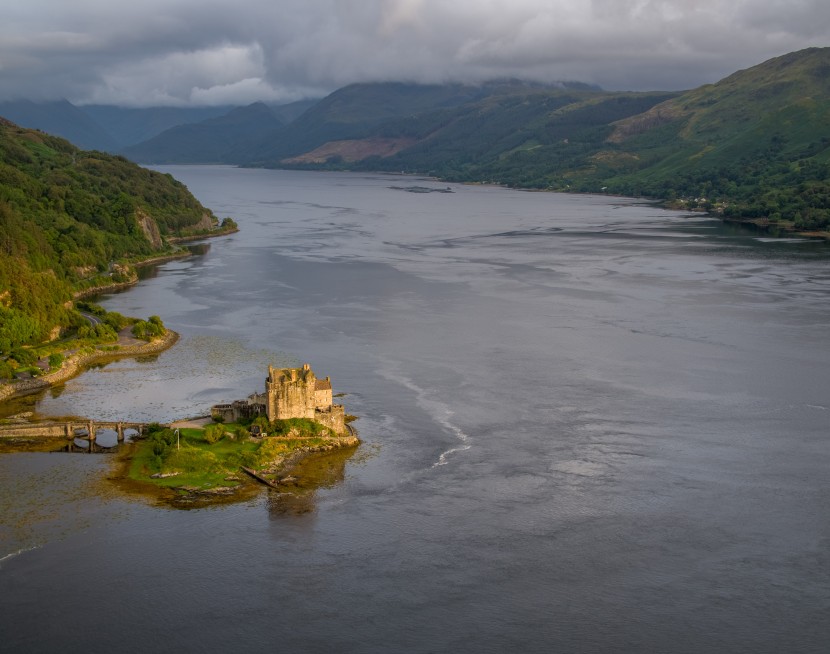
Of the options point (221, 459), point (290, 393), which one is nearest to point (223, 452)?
point (221, 459)

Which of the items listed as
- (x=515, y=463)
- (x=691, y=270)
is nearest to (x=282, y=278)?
(x=691, y=270)

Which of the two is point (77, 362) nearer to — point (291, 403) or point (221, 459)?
point (291, 403)

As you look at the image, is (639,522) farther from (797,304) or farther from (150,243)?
(150,243)

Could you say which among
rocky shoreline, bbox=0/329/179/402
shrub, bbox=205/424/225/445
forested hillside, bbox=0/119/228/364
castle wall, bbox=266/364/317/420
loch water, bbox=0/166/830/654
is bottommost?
loch water, bbox=0/166/830/654

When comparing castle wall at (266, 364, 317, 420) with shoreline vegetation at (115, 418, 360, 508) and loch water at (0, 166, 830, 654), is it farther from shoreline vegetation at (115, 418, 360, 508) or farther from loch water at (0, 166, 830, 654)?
loch water at (0, 166, 830, 654)

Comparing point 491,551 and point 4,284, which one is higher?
point 4,284

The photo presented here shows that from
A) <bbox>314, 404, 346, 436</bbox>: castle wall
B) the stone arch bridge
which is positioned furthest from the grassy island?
the stone arch bridge

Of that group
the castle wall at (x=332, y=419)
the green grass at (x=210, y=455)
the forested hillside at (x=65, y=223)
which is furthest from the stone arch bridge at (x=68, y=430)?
the forested hillside at (x=65, y=223)
